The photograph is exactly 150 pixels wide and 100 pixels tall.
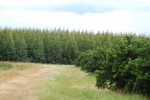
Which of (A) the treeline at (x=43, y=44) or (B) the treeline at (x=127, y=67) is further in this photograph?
(A) the treeline at (x=43, y=44)

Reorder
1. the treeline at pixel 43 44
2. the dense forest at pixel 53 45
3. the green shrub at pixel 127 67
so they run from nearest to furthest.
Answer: the green shrub at pixel 127 67 → the dense forest at pixel 53 45 → the treeline at pixel 43 44

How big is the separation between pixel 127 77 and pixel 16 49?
34728 mm

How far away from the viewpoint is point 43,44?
53.8 meters

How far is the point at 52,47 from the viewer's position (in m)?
53.6

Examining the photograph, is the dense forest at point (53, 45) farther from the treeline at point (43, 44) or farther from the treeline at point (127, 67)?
the treeline at point (127, 67)

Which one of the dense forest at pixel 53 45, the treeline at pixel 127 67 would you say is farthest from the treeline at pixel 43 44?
the treeline at pixel 127 67

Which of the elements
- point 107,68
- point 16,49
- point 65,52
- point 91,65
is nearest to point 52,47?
point 65,52

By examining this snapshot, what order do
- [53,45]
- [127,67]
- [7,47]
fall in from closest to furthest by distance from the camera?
[127,67], [7,47], [53,45]

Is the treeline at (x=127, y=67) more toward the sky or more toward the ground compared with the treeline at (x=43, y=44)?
more toward the sky

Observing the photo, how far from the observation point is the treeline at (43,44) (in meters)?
50.6

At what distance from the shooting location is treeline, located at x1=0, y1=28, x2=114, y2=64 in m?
50.6

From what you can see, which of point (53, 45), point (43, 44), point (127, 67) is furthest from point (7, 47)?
point (127, 67)

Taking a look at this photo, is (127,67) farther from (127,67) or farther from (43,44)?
(43,44)

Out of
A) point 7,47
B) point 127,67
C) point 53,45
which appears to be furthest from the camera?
point 53,45
